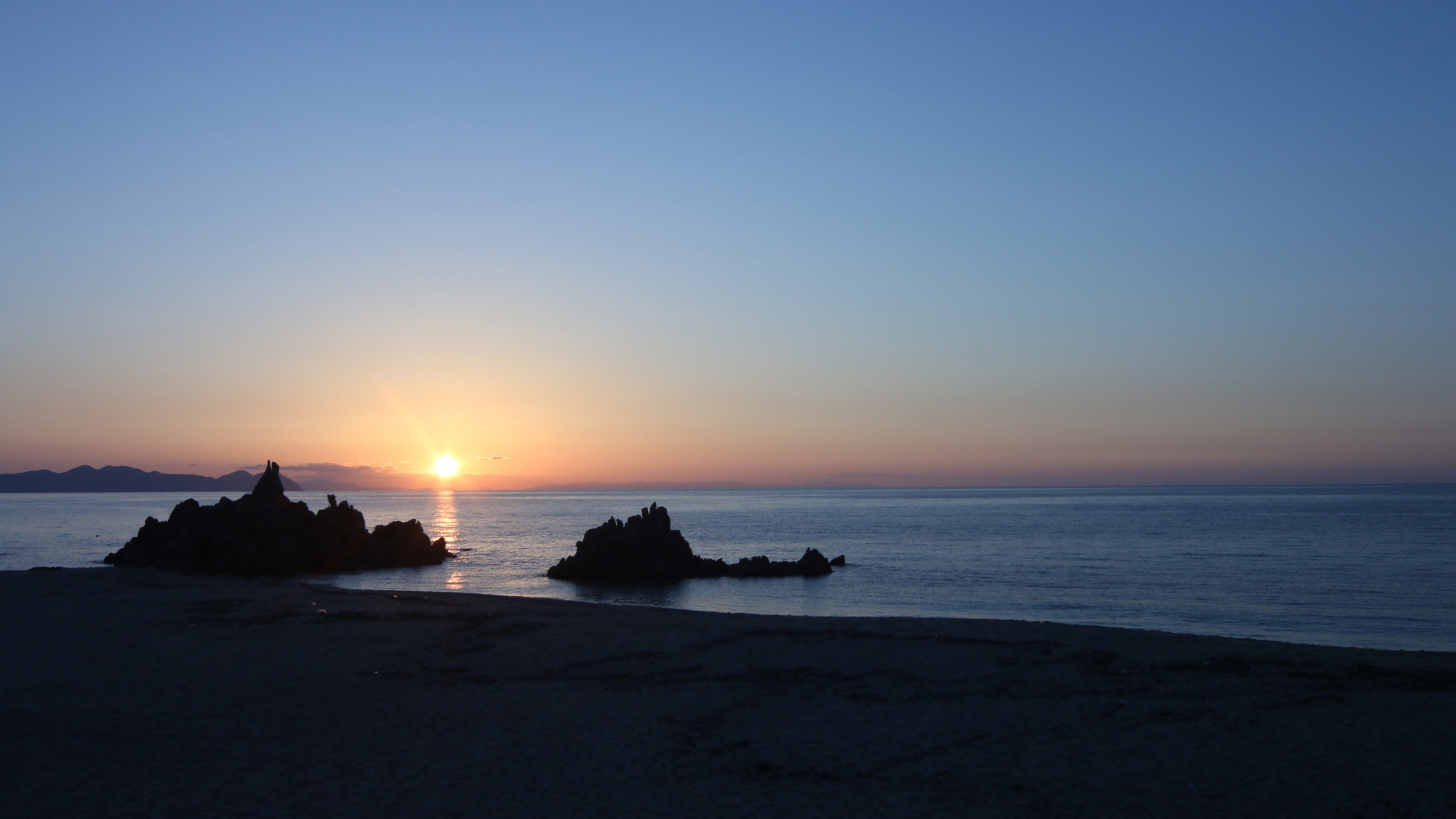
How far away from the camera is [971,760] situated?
521 inches

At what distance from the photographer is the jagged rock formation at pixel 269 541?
5053 cm

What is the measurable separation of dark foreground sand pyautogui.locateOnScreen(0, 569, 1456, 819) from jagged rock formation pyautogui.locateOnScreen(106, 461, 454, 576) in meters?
25.8

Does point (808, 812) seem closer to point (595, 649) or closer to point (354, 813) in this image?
point (354, 813)

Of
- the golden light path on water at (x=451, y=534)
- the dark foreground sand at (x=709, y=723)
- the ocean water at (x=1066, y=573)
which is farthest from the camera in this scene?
the golden light path on water at (x=451, y=534)

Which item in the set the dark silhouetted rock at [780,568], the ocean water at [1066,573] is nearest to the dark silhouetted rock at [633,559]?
the dark silhouetted rock at [780,568]

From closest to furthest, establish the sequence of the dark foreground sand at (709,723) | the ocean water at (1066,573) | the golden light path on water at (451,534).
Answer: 1. the dark foreground sand at (709,723)
2. the ocean water at (1066,573)
3. the golden light path on water at (451,534)

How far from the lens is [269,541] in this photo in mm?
52000

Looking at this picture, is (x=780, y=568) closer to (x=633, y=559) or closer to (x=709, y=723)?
(x=633, y=559)

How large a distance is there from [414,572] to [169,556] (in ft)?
45.6

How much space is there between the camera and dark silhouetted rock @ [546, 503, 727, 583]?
169ft

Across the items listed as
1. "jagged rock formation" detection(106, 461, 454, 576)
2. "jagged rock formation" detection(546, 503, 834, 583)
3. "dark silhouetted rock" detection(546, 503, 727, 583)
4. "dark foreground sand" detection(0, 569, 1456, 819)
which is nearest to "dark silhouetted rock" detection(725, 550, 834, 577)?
"jagged rock formation" detection(546, 503, 834, 583)

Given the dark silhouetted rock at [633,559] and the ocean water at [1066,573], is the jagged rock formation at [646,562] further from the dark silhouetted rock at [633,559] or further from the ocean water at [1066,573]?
the ocean water at [1066,573]

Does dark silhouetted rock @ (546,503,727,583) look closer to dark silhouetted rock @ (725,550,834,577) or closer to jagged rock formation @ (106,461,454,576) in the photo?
dark silhouetted rock @ (725,550,834,577)

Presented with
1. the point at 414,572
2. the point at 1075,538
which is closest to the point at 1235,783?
the point at 414,572
